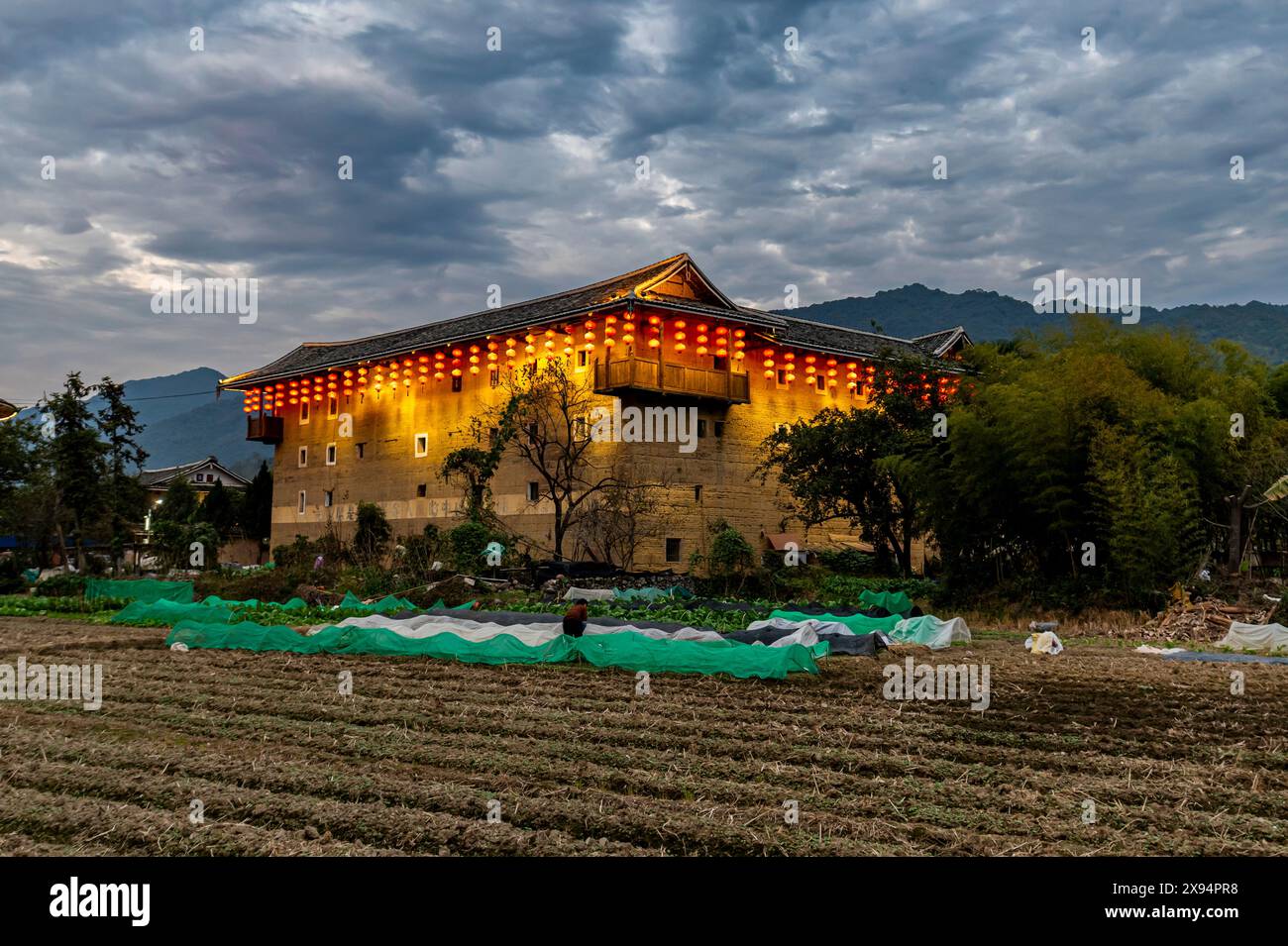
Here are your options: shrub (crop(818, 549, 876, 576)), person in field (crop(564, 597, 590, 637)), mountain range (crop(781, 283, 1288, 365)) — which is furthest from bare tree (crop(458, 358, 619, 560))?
mountain range (crop(781, 283, 1288, 365))

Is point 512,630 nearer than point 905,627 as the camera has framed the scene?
Yes

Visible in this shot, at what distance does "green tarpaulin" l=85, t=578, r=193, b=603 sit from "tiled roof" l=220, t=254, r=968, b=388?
1026 cm

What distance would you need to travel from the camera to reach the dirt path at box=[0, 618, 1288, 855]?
17.2 ft

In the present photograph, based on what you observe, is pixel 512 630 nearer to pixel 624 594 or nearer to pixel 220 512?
pixel 624 594

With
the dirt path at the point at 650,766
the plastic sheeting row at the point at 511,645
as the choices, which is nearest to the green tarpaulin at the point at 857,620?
the plastic sheeting row at the point at 511,645

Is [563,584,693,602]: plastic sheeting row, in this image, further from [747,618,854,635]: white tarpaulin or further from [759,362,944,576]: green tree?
[759,362,944,576]: green tree

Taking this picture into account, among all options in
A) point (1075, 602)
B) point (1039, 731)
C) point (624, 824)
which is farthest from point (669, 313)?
point (624, 824)

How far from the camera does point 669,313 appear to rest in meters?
26.0

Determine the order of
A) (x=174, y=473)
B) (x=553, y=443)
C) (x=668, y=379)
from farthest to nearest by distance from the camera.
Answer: (x=174, y=473) < (x=553, y=443) < (x=668, y=379)

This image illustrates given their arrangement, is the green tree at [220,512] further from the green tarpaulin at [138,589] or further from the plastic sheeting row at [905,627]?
the plastic sheeting row at [905,627]

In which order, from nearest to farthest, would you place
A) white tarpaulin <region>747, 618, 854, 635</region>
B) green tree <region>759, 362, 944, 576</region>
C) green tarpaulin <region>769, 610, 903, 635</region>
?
white tarpaulin <region>747, 618, 854, 635</region>, green tarpaulin <region>769, 610, 903, 635</region>, green tree <region>759, 362, 944, 576</region>

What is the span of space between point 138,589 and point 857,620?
16625 mm

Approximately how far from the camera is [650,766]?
6871 mm

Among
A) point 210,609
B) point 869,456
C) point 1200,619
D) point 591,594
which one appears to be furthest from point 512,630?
point 869,456
